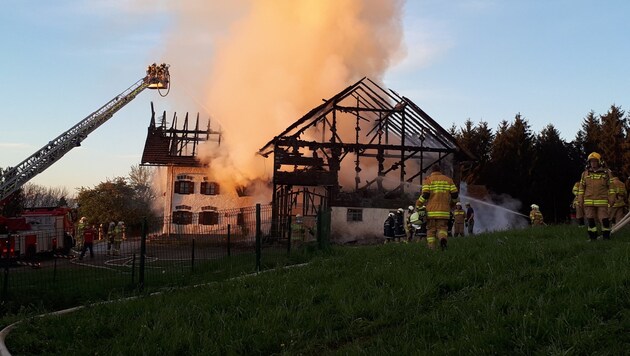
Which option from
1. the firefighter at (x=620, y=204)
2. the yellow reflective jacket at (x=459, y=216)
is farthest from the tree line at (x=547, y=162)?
the firefighter at (x=620, y=204)

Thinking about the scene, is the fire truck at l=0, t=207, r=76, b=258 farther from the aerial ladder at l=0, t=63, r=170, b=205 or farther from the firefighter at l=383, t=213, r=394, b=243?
the firefighter at l=383, t=213, r=394, b=243

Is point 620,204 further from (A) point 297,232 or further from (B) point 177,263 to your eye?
(B) point 177,263

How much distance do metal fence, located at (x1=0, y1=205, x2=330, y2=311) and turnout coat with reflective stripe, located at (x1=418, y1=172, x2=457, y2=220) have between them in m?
3.47

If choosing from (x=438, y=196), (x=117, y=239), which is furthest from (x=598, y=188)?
(x=117, y=239)

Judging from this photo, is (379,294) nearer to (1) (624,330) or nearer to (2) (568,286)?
(2) (568,286)

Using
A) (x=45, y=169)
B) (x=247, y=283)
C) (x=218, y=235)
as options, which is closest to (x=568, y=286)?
(x=247, y=283)

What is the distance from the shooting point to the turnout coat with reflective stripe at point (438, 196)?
10344 mm

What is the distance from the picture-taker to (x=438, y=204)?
10.4m

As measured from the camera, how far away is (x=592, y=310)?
199 inches

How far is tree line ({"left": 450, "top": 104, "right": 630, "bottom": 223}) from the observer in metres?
41.4

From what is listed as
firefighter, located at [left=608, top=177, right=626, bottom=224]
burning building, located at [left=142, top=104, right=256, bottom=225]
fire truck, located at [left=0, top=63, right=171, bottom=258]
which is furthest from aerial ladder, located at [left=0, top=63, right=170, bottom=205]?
firefighter, located at [left=608, top=177, right=626, bottom=224]

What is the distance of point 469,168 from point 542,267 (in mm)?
39068

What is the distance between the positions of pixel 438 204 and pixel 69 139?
2138 cm

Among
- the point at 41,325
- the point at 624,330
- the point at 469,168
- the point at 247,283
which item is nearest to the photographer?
the point at 624,330
